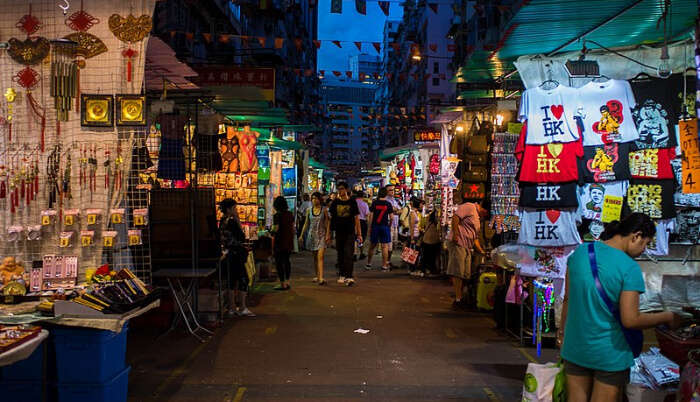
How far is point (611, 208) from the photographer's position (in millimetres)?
6297

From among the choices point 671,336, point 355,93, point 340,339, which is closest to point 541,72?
point 671,336

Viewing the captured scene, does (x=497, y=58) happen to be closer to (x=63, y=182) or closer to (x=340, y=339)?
(x=340, y=339)

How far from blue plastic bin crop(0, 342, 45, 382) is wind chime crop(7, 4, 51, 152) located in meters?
2.27

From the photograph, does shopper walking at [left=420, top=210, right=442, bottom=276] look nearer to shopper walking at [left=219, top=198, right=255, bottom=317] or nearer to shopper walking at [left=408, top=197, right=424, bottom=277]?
shopper walking at [left=408, top=197, right=424, bottom=277]

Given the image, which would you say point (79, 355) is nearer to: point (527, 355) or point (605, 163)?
point (527, 355)

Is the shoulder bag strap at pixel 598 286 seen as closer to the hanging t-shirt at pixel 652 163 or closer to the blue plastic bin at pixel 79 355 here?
the hanging t-shirt at pixel 652 163

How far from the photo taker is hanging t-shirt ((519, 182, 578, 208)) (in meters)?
6.34

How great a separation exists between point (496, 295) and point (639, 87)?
3.53 m

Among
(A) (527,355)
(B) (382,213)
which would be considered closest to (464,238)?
(A) (527,355)

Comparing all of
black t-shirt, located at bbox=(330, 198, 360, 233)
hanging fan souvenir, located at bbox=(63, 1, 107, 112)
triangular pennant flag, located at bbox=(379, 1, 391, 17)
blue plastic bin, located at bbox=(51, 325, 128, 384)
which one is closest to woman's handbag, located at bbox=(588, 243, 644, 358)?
blue plastic bin, located at bbox=(51, 325, 128, 384)

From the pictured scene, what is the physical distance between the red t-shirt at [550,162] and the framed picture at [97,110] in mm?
4346

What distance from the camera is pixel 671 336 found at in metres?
4.44

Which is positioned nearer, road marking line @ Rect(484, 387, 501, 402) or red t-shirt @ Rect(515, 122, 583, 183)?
road marking line @ Rect(484, 387, 501, 402)

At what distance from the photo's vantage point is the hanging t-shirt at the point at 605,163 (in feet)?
20.3
